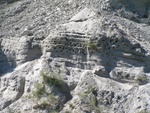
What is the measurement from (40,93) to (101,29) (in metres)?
2.46

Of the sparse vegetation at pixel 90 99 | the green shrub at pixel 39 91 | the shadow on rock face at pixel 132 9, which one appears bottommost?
the sparse vegetation at pixel 90 99

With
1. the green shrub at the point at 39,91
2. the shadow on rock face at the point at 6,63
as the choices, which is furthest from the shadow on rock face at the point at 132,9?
the green shrub at the point at 39,91

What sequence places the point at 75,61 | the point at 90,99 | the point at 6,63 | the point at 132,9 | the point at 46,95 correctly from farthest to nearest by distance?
the point at 132,9, the point at 6,63, the point at 75,61, the point at 46,95, the point at 90,99

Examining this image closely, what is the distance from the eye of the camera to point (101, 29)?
12.1 meters

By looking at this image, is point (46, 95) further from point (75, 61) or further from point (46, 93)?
point (75, 61)

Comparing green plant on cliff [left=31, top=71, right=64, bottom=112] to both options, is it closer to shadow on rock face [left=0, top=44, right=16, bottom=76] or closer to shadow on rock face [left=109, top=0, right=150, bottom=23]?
shadow on rock face [left=0, top=44, right=16, bottom=76]

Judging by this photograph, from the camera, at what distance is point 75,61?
11961 mm

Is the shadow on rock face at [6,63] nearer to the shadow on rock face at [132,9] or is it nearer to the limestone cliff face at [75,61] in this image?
the limestone cliff face at [75,61]

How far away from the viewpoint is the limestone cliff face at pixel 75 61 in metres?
11.1

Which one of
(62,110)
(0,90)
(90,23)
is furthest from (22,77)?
(90,23)

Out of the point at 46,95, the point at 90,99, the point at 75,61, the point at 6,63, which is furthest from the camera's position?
the point at 6,63

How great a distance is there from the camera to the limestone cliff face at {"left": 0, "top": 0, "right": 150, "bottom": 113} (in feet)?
36.6

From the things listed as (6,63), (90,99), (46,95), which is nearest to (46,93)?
(46,95)

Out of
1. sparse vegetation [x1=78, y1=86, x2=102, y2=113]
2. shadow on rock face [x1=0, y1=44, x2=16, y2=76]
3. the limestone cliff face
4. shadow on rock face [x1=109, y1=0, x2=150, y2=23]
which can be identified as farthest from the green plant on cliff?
shadow on rock face [x1=109, y1=0, x2=150, y2=23]
